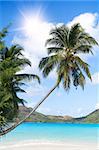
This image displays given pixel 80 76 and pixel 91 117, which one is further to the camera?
pixel 91 117

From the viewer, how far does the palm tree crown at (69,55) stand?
9.73 meters

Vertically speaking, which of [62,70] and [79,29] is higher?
[79,29]

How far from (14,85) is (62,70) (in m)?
1.18

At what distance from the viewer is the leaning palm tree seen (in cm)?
973

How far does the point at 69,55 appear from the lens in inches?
384

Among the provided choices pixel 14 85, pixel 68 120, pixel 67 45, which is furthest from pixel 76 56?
pixel 68 120

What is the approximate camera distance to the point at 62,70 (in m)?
9.69

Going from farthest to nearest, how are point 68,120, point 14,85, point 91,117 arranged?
point 68,120 → point 91,117 → point 14,85

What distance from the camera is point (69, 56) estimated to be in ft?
32.0

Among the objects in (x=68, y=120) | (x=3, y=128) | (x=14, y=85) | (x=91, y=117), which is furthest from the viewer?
(x=68, y=120)

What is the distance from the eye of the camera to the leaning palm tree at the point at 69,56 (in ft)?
31.9

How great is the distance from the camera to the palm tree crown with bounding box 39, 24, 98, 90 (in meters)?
9.73

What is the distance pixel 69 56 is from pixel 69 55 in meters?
0.02

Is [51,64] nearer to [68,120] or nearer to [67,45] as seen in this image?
[67,45]
